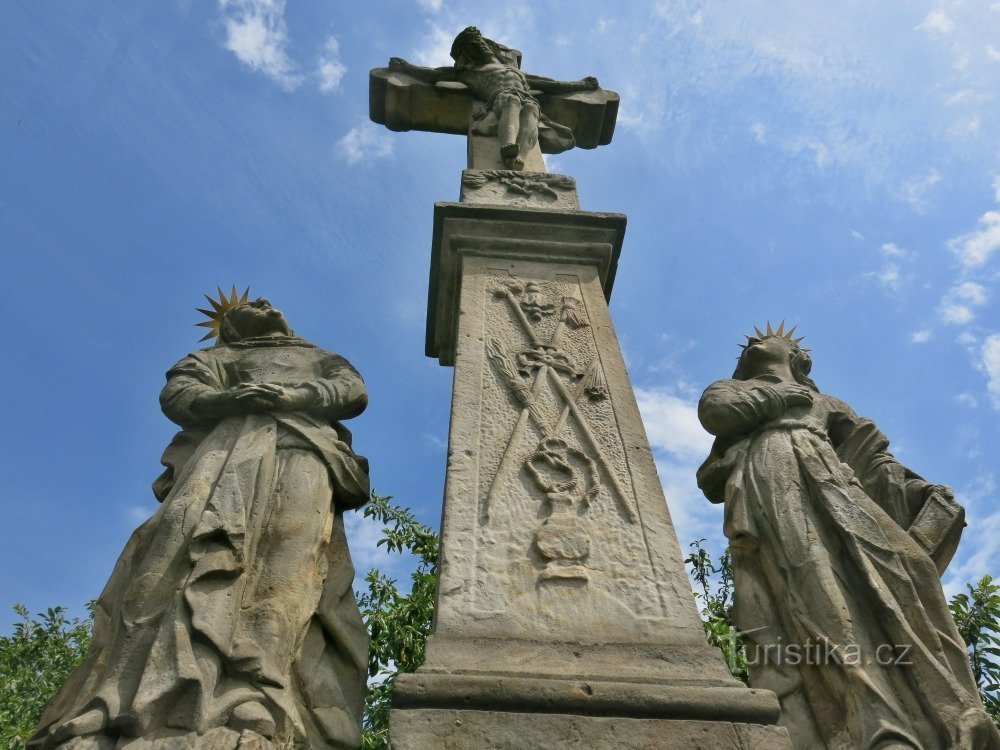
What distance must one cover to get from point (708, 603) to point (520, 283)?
6717 mm

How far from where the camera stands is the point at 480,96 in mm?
8023

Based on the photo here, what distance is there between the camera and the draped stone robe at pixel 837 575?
363 cm

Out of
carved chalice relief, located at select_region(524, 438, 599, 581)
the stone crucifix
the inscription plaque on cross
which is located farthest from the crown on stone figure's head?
carved chalice relief, located at select_region(524, 438, 599, 581)

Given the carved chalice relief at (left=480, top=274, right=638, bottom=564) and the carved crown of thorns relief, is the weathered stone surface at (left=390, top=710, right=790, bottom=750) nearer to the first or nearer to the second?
Answer: the carved chalice relief at (left=480, top=274, right=638, bottom=564)

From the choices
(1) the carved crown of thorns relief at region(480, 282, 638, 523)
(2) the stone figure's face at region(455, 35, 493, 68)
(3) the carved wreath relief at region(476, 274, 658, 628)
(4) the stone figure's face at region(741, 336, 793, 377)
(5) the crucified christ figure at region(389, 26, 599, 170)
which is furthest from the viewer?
(2) the stone figure's face at region(455, 35, 493, 68)

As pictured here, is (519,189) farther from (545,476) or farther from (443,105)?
(545,476)

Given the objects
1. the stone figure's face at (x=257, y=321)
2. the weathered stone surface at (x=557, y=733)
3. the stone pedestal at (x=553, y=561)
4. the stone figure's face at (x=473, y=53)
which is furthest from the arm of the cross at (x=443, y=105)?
the weathered stone surface at (x=557, y=733)

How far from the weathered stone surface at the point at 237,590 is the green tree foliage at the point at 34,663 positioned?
7.33 meters

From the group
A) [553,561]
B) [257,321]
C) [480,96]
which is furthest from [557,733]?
[480,96]

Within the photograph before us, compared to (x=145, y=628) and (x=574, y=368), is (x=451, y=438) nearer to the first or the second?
(x=574, y=368)

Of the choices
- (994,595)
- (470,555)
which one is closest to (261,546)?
(470,555)

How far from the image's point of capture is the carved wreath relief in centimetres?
365

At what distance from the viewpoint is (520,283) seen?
213 inches

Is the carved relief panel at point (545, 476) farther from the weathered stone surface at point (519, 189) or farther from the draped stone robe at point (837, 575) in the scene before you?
the weathered stone surface at point (519, 189)
